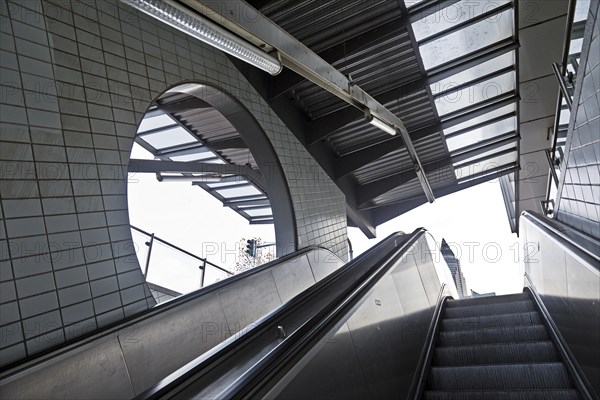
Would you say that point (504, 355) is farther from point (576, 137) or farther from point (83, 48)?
point (83, 48)

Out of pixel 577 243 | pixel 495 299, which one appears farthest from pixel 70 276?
pixel 495 299

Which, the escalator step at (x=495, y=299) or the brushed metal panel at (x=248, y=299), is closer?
the brushed metal panel at (x=248, y=299)

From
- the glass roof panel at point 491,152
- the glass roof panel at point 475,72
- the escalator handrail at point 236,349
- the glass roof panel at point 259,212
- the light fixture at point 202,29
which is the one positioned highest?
the glass roof panel at point 475,72

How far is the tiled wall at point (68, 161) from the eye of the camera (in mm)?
2814

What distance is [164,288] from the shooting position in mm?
4719

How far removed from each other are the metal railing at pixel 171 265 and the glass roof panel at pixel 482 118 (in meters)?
6.45

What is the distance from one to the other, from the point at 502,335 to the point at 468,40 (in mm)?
5057

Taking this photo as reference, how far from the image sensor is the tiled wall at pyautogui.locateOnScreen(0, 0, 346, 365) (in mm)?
2814

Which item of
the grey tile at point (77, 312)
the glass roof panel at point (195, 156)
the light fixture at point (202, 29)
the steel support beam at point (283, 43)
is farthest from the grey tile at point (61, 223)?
the glass roof panel at point (195, 156)

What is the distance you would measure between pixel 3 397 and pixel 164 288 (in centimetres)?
247

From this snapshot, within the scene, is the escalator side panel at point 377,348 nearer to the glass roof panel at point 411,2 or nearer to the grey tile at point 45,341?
the grey tile at point 45,341

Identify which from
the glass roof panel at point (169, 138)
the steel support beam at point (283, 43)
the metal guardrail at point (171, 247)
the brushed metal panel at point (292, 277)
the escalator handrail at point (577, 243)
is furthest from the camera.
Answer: the glass roof panel at point (169, 138)

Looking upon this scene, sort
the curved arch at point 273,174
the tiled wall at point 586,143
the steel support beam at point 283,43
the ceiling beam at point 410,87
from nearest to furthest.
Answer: the tiled wall at point 586,143 → the steel support beam at point 283,43 → the curved arch at point 273,174 → the ceiling beam at point 410,87

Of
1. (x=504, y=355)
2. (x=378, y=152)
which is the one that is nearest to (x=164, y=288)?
(x=504, y=355)
